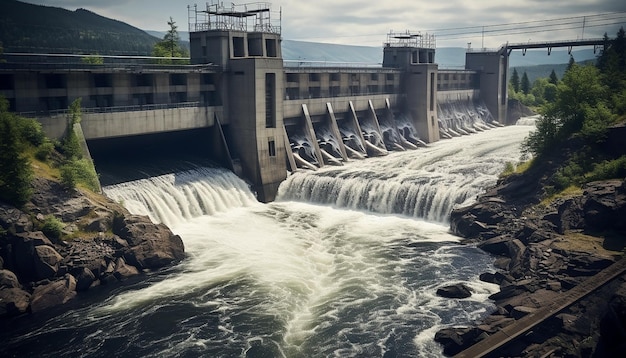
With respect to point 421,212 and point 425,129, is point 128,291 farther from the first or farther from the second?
point 425,129

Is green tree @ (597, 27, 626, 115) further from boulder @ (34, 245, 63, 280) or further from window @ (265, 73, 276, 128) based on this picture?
boulder @ (34, 245, 63, 280)

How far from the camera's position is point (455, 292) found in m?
42.9

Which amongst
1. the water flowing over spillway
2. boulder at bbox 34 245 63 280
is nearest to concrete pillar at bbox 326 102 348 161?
the water flowing over spillway

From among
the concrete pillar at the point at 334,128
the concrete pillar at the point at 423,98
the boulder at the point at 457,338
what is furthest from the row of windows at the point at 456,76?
the boulder at the point at 457,338

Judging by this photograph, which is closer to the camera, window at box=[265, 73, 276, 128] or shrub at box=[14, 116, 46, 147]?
shrub at box=[14, 116, 46, 147]

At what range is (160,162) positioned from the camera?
66.4 meters

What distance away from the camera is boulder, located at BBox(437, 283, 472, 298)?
4284 centimetres

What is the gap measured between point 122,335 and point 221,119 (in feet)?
127

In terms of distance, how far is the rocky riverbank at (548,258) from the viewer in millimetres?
32938

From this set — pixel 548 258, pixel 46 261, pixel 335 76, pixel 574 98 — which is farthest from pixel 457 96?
pixel 46 261

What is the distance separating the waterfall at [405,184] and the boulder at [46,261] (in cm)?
Result: 3305

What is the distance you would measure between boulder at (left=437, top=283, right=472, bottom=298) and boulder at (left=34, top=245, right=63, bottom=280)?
28362 mm

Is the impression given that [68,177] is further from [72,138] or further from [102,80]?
[102,80]

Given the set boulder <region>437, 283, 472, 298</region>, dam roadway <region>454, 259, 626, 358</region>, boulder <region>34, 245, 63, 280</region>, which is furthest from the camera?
boulder <region>437, 283, 472, 298</region>
